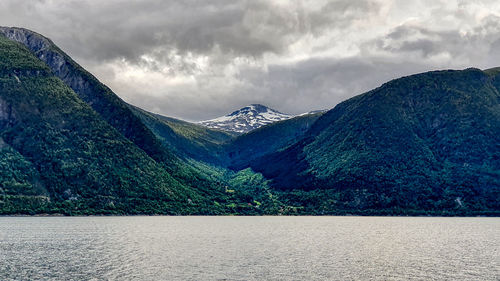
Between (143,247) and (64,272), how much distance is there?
3746cm

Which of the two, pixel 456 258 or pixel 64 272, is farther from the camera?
pixel 456 258

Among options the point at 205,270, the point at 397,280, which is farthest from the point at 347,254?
the point at 205,270

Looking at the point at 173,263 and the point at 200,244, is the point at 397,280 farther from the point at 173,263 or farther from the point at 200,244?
the point at 200,244

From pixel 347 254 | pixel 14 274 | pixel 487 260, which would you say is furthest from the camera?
pixel 347 254

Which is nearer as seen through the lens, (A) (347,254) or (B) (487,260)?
(B) (487,260)

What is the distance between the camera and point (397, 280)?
7138 centimetres

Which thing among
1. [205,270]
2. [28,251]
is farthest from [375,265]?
[28,251]

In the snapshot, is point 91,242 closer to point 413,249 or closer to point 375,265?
point 375,265

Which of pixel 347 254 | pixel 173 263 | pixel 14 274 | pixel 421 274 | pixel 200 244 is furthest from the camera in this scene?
pixel 200 244

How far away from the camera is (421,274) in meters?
76.4

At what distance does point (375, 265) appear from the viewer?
85.9 m

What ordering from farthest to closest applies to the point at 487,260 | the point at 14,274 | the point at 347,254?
the point at 347,254, the point at 487,260, the point at 14,274

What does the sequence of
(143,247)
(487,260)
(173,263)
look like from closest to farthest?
(173,263)
(487,260)
(143,247)

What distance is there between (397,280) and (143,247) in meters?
62.9
